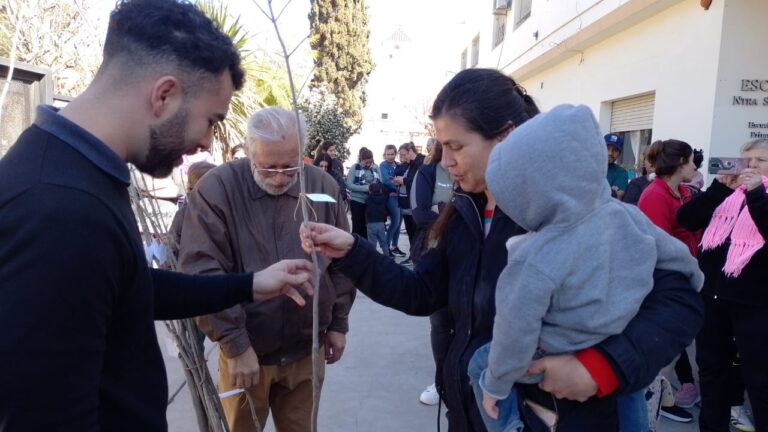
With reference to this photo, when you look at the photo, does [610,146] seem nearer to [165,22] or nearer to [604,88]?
[604,88]

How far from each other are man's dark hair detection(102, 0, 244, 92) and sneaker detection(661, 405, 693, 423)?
3.76 m

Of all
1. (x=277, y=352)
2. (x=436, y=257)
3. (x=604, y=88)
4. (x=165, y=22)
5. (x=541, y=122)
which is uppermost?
(x=604, y=88)

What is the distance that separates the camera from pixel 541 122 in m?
1.20

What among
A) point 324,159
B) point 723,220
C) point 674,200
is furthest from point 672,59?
point 324,159

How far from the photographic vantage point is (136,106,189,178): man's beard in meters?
1.14

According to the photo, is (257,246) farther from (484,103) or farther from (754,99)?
(754,99)

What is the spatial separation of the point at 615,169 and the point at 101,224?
5533 millimetres

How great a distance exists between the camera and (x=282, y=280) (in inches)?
67.3

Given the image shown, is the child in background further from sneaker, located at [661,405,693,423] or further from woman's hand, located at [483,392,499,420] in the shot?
woman's hand, located at [483,392,499,420]

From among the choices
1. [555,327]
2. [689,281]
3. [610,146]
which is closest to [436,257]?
[555,327]

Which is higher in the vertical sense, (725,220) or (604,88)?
(604,88)

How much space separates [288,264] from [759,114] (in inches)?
205

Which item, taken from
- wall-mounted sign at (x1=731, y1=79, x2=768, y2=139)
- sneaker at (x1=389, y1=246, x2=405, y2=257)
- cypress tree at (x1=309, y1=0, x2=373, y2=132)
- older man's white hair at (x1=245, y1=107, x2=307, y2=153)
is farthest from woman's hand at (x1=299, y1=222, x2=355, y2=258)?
cypress tree at (x1=309, y1=0, x2=373, y2=132)

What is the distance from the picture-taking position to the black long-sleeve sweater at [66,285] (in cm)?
86
